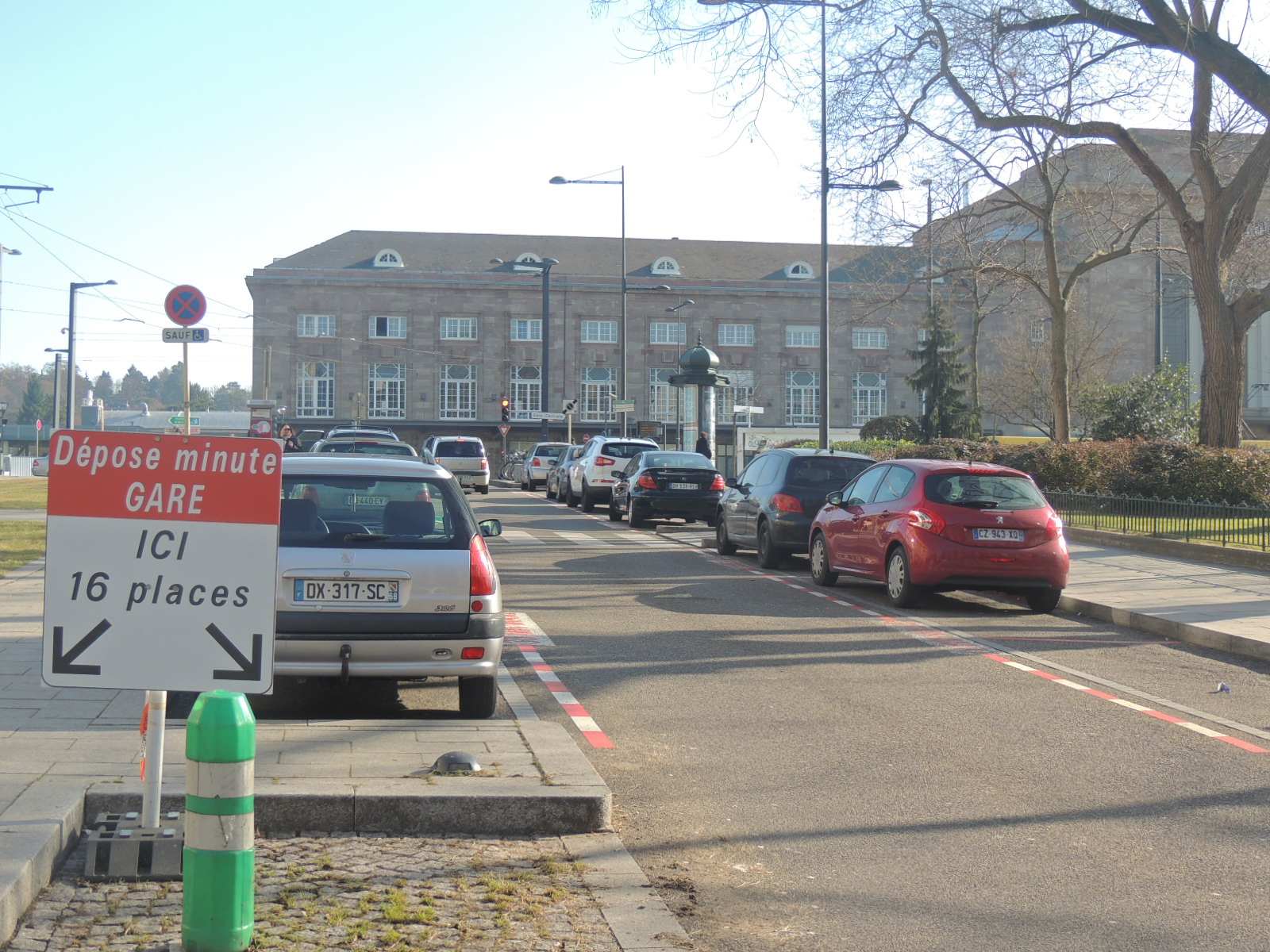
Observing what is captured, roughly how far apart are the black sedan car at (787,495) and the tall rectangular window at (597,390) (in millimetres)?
70086

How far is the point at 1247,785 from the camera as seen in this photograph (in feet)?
22.7

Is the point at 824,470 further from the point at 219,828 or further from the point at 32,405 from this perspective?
the point at 32,405

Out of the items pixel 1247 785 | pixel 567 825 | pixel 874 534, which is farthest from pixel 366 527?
pixel 874 534

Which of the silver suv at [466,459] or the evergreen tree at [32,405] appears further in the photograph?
the evergreen tree at [32,405]

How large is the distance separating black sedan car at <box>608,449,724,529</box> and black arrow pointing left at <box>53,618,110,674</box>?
2130cm

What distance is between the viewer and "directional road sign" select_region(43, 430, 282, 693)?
4.86 m

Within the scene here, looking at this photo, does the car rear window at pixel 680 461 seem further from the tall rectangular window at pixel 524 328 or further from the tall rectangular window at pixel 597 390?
the tall rectangular window at pixel 524 328

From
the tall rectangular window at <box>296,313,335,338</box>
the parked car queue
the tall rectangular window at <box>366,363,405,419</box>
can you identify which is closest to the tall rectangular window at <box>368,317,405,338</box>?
the tall rectangular window at <box>366,363,405,419</box>

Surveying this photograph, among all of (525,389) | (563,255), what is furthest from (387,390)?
(563,255)

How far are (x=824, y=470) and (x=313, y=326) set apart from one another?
72566mm

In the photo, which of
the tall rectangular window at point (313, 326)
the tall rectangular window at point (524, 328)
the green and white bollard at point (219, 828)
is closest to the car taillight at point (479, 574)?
the green and white bollard at point (219, 828)

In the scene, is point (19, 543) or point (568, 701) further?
point (19, 543)

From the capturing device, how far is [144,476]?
192 inches

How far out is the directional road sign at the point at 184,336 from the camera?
15844mm
